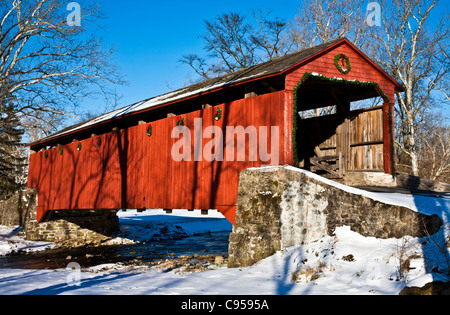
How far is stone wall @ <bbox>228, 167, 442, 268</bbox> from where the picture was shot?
26.0ft

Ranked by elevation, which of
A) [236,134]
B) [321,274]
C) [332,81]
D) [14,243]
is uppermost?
[332,81]

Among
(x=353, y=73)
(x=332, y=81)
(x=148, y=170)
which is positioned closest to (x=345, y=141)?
(x=353, y=73)

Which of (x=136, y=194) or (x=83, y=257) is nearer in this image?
(x=136, y=194)

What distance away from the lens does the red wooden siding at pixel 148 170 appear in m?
9.98

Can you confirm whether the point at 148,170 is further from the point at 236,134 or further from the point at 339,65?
the point at 339,65

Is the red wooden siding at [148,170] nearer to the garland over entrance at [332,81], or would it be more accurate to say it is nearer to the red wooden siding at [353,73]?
the garland over entrance at [332,81]

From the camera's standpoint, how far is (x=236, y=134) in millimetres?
10273

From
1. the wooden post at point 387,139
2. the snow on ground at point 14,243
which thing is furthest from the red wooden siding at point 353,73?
the snow on ground at point 14,243
